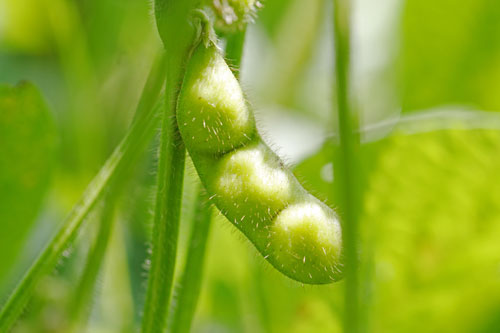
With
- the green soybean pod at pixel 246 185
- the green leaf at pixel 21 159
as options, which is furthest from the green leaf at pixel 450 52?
the green soybean pod at pixel 246 185

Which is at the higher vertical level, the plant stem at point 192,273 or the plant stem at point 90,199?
the plant stem at point 90,199

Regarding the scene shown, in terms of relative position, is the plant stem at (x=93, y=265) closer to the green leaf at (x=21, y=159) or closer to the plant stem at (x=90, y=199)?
the plant stem at (x=90, y=199)

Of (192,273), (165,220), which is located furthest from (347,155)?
(192,273)

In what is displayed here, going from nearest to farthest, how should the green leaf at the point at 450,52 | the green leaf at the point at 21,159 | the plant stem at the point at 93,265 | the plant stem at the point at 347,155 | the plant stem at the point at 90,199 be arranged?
1. the plant stem at the point at 347,155
2. the plant stem at the point at 90,199
3. the plant stem at the point at 93,265
4. the green leaf at the point at 21,159
5. the green leaf at the point at 450,52

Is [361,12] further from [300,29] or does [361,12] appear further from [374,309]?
[374,309]

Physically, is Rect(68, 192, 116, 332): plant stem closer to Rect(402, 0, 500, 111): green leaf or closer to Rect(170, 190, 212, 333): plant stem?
Rect(170, 190, 212, 333): plant stem

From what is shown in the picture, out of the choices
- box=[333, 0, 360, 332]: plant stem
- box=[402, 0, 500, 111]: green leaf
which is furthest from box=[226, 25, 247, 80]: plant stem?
box=[402, 0, 500, 111]: green leaf

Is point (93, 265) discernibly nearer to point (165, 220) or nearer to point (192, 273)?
point (192, 273)

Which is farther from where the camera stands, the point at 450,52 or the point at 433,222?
the point at 450,52
